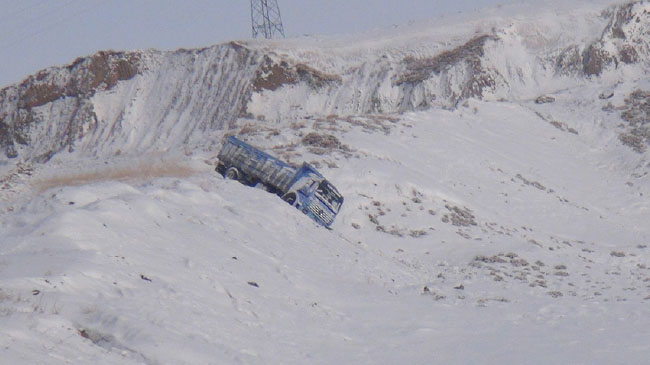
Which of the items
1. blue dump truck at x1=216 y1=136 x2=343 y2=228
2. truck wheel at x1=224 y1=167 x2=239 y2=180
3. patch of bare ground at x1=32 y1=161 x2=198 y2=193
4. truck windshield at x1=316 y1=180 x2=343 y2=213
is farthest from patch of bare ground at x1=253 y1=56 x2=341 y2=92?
truck windshield at x1=316 y1=180 x2=343 y2=213

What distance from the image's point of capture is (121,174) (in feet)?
106

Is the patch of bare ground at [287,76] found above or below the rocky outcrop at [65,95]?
above

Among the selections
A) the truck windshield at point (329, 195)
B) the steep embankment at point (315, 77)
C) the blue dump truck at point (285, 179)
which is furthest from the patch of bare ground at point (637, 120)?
the blue dump truck at point (285, 179)

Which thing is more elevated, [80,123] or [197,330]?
[197,330]

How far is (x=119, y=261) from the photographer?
47.8ft

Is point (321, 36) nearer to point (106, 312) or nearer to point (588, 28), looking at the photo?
point (588, 28)

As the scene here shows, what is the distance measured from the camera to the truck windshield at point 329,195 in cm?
2708

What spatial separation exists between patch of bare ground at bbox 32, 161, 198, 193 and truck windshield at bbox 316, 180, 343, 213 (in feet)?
16.4

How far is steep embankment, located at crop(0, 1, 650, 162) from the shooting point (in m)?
59.3

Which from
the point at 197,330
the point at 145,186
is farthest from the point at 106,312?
the point at 145,186

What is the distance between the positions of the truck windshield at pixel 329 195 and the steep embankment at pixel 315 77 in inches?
1158

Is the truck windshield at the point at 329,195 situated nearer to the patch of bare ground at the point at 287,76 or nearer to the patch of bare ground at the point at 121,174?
the patch of bare ground at the point at 121,174

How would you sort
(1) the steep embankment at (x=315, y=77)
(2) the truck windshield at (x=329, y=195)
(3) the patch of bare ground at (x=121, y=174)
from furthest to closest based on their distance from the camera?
(1) the steep embankment at (x=315, y=77) → (3) the patch of bare ground at (x=121, y=174) → (2) the truck windshield at (x=329, y=195)

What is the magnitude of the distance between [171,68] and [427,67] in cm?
1857
